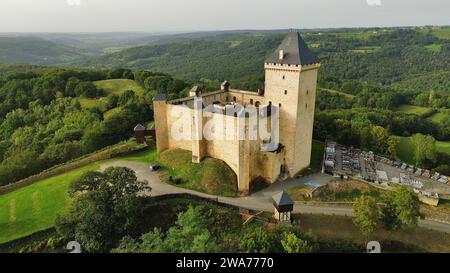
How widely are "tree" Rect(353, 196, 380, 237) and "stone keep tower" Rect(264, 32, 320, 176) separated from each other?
10.3m

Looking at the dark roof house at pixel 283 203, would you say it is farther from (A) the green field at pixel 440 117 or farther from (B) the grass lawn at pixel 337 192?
(A) the green field at pixel 440 117

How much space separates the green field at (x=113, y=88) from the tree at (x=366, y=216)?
182ft

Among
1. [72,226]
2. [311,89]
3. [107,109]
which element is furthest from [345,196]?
[107,109]

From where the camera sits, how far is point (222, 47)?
199750 mm

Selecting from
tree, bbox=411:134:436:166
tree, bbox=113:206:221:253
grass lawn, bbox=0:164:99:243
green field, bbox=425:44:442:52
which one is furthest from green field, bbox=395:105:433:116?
green field, bbox=425:44:442:52

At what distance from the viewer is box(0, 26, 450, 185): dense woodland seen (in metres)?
50.8

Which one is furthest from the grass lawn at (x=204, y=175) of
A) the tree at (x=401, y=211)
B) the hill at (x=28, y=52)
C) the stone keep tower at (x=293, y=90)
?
the hill at (x=28, y=52)

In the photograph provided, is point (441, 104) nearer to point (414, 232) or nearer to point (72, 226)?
point (414, 232)

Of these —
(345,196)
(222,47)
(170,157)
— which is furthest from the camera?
(222,47)

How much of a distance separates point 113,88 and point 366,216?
6820cm

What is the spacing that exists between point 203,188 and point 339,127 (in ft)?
86.1

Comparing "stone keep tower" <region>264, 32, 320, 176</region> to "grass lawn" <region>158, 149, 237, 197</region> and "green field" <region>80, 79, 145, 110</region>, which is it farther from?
"green field" <region>80, 79, 145, 110</region>

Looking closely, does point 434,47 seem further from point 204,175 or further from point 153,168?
point 153,168

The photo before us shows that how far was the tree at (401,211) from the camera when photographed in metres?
29.0
